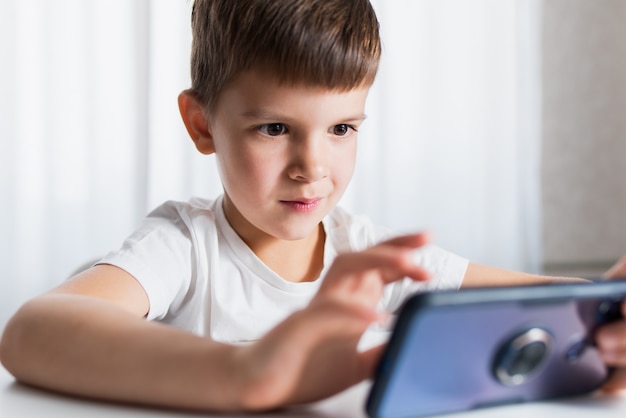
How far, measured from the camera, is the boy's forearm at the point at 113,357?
1.49 ft

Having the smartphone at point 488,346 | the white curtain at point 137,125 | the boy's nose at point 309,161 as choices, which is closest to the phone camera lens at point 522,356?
the smartphone at point 488,346

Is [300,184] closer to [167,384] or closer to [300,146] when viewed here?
[300,146]

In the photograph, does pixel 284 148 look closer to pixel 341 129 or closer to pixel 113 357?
pixel 341 129

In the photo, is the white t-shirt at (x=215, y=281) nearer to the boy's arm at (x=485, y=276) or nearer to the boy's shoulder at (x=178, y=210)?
the boy's shoulder at (x=178, y=210)

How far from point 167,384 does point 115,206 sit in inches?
71.7

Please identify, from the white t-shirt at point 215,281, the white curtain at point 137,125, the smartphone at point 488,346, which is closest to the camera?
the smartphone at point 488,346

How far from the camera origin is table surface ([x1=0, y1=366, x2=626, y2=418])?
0.46 m

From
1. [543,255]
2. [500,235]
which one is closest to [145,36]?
[500,235]

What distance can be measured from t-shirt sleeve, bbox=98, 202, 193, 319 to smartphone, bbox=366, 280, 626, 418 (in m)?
0.42

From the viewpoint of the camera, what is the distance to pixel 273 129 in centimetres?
79

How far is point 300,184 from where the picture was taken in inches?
31.4

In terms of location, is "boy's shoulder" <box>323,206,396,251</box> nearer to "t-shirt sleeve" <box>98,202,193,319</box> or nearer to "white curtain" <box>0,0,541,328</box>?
"t-shirt sleeve" <box>98,202,193,319</box>

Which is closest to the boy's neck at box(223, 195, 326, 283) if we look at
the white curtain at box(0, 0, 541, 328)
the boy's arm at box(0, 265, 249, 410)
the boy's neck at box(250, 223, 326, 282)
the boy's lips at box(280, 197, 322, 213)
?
the boy's neck at box(250, 223, 326, 282)

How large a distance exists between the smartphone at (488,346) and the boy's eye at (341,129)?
40 centimetres
